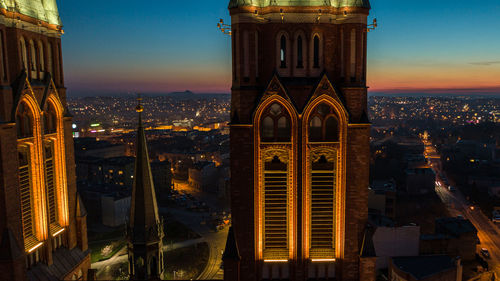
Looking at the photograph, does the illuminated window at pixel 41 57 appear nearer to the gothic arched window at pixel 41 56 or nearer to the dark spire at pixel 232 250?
the gothic arched window at pixel 41 56

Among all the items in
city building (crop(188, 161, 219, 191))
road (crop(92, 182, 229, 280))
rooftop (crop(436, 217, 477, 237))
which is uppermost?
rooftop (crop(436, 217, 477, 237))

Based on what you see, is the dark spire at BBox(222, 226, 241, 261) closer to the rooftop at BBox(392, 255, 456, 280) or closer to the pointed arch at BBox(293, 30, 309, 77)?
the pointed arch at BBox(293, 30, 309, 77)

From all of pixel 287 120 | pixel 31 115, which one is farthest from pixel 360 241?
pixel 31 115

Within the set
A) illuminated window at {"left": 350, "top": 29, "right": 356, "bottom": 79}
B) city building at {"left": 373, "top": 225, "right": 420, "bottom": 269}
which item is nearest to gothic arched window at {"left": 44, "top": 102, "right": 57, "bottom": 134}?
illuminated window at {"left": 350, "top": 29, "right": 356, "bottom": 79}

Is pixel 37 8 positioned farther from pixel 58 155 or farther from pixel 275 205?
pixel 275 205

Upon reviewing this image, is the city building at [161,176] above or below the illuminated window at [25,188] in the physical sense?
below

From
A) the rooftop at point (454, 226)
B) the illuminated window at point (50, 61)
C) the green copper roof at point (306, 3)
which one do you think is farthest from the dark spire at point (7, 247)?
the rooftop at point (454, 226)
